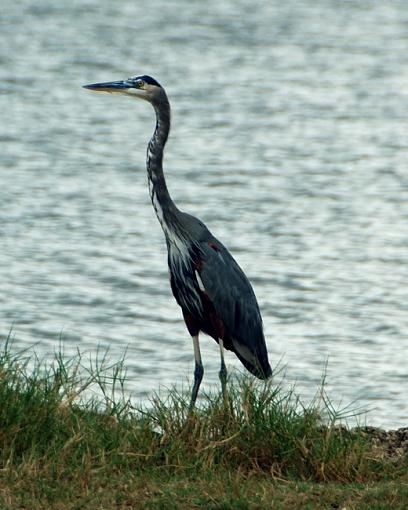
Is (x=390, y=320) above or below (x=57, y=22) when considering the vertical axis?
below

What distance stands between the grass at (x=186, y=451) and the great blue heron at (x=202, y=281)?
2.54ft

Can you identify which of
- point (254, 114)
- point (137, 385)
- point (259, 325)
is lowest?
point (137, 385)

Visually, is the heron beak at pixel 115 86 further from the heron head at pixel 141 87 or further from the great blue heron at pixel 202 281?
the great blue heron at pixel 202 281

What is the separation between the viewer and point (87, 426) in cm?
705

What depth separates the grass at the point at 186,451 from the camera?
258 inches

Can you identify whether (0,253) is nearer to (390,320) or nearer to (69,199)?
(69,199)

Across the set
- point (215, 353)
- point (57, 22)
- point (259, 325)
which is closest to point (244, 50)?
point (57, 22)

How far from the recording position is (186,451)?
7039 millimetres

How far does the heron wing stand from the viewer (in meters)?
8.01

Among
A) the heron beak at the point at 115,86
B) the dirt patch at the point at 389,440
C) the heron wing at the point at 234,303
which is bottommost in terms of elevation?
the dirt patch at the point at 389,440

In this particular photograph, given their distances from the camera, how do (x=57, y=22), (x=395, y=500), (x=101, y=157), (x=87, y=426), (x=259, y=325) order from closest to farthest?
(x=395, y=500)
(x=87, y=426)
(x=259, y=325)
(x=101, y=157)
(x=57, y=22)

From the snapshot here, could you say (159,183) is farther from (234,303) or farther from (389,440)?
(389,440)

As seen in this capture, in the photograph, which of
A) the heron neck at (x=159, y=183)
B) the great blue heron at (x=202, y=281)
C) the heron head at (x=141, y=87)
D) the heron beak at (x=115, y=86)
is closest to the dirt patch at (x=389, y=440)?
the great blue heron at (x=202, y=281)

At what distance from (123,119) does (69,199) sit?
4525 millimetres
